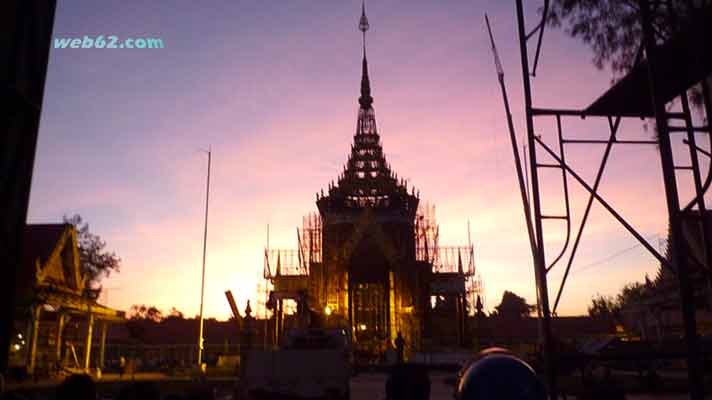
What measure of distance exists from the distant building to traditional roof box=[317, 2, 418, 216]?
65.3ft

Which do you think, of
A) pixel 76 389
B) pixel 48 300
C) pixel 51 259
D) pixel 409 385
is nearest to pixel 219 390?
pixel 48 300

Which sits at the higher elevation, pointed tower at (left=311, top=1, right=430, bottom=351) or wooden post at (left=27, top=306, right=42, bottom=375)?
pointed tower at (left=311, top=1, right=430, bottom=351)

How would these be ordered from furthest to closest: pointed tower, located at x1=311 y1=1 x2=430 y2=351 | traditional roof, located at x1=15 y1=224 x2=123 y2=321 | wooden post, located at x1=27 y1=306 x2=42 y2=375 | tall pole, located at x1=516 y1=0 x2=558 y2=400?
pointed tower, located at x1=311 y1=1 x2=430 y2=351 → wooden post, located at x1=27 y1=306 x2=42 y2=375 → traditional roof, located at x1=15 y1=224 x2=123 y2=321 → tall pole, located at x1=516 y1=0 x2=558 y2=400

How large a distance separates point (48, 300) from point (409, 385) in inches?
886

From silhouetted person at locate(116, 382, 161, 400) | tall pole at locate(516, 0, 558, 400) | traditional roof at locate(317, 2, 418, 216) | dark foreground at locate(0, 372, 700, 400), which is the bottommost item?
dark foreground at locate(0, 372, 700, 400)

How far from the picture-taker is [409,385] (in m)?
9.26

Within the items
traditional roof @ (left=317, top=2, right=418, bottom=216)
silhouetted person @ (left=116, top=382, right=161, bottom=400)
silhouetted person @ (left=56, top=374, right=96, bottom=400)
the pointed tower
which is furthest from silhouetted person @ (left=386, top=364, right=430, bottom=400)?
traditional roof @ (left=317, top=2, right=418, bottom=216)

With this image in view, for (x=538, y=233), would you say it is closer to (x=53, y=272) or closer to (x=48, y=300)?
(x=48, y=300)

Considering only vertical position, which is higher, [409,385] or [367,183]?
[367,183]

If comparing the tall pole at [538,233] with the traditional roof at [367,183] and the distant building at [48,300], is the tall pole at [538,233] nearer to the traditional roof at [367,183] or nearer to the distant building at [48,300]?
the distant building at [48,300]

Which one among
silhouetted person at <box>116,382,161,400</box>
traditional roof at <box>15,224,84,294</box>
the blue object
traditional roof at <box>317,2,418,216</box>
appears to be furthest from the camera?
traditional roof at <box>317,2,418,216</box>

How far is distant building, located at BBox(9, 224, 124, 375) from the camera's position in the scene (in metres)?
25.1

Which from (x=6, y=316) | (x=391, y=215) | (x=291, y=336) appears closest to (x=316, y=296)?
(x=391, y=215)

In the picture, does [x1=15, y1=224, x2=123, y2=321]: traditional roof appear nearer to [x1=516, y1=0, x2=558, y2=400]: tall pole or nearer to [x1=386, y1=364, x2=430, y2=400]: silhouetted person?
[x1=386, y1=364, x2=430, y2=400]: silhouetted person
